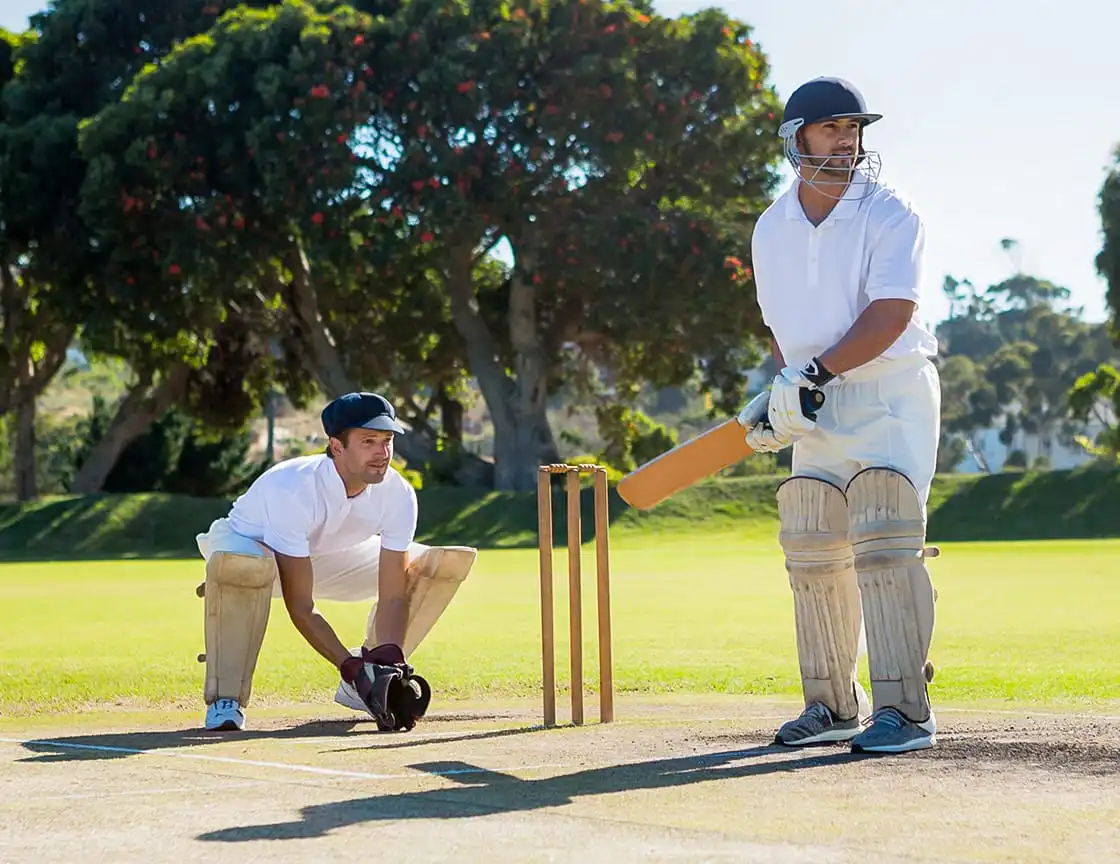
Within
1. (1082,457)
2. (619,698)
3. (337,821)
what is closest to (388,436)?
(619,698)

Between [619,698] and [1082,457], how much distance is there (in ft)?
329

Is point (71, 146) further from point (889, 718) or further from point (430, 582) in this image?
point (889, 718)

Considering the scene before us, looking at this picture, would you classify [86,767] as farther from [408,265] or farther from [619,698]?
[408,265]

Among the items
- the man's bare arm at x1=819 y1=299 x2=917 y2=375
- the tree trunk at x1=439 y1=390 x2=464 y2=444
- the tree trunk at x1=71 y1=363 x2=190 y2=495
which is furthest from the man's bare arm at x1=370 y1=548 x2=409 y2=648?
the tree trunk at x1=439 y1=390 x2=464 y2=444

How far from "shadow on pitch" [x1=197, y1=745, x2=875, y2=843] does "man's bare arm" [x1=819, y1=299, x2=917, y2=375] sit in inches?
49.7

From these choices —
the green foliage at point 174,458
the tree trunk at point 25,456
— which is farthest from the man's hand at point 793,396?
the green foliage at point 174,458

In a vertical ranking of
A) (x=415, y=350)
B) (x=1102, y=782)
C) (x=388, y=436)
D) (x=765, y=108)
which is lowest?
(x=1102, y=782)

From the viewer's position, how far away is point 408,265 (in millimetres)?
32625

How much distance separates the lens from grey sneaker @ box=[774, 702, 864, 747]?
19.5 ft

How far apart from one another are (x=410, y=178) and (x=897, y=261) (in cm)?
2474

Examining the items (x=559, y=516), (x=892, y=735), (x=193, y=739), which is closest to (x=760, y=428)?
(x=892, y=735)

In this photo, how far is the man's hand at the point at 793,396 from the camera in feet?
18.8

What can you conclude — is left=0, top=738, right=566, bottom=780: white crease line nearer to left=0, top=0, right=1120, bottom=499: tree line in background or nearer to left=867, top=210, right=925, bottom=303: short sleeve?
left=867, top=210, right=925, bottom=303: short sleeve

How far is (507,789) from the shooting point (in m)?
4.93
